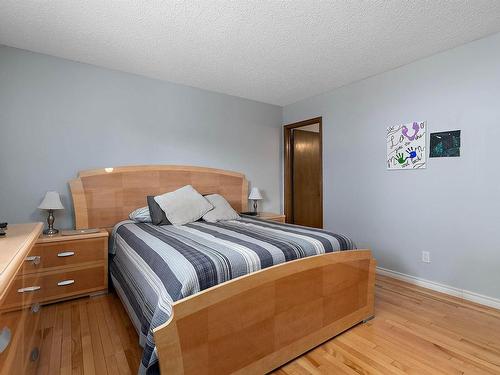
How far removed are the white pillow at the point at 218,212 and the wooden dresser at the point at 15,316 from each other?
158 centimetres

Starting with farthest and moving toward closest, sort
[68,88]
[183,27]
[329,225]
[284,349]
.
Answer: [329,225]
[68,88]
[183,27]
[284,349]

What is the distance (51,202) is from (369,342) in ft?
9.17

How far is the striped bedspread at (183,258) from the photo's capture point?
51.5 inches

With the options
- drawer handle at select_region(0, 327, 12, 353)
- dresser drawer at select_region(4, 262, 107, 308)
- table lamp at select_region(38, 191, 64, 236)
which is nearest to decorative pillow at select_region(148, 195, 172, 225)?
dresser drawer at select_region(4, 262, 107, 308)

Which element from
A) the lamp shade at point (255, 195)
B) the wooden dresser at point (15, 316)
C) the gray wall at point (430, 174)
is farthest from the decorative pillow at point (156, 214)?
the gray wall at point (430, 174)

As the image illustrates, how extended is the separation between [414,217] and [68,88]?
12.4ft

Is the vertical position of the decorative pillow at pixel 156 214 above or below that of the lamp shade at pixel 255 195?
below

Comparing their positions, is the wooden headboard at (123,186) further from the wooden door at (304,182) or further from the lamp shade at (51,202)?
the wooden door at (304,182)

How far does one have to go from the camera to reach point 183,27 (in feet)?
7.06

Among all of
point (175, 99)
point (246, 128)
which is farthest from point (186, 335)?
point (246, 128)

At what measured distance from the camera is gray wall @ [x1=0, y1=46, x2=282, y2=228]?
2.51 m

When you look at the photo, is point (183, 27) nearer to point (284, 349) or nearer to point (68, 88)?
point (68, 88)

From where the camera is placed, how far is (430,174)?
8.77 ft

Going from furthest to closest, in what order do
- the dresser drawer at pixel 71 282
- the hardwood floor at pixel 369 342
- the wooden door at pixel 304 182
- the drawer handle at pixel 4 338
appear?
the wooden door at pixel 304 182, the dresser drawer at pixel 71 282, the hardwood floor at pixel 369 342, the drawer handle at pixel 4 338
